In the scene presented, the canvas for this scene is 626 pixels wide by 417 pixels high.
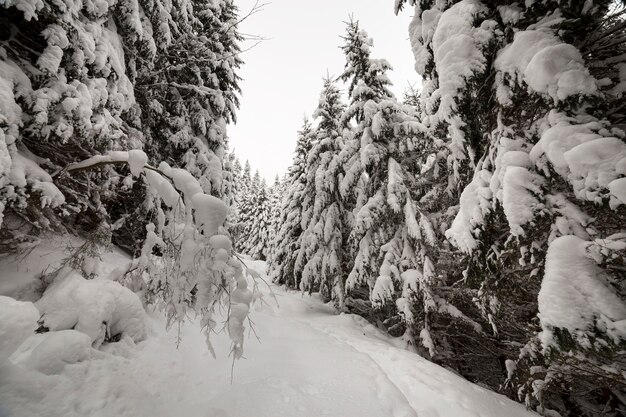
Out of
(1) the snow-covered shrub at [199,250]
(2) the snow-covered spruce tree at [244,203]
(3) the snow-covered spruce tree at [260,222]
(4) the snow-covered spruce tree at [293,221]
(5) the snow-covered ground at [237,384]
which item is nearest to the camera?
(1) the snow-covered shrub at [199,250]

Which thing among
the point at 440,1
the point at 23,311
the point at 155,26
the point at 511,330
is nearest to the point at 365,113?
the point at 440,1

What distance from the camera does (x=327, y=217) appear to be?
42.7 ft

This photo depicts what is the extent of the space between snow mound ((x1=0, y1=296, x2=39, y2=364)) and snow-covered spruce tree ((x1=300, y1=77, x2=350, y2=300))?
32.4ft

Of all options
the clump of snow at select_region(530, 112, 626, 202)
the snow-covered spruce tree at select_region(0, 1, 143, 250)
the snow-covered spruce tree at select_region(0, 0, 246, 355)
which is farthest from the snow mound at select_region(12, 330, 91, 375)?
the clump of snow at select_region(530, 112, 626, 202)

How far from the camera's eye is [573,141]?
275 centimetres

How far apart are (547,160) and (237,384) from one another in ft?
18.3

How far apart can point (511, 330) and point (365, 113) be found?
297 inches

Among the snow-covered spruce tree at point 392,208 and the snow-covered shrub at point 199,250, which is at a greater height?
the snow-covered spruce tree at point 392,208

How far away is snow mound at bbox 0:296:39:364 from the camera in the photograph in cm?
321

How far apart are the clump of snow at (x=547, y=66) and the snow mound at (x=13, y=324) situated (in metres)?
6.04

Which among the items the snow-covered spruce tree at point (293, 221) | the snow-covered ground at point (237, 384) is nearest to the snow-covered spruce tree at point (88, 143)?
the snow-covered ground at point (237, 384)

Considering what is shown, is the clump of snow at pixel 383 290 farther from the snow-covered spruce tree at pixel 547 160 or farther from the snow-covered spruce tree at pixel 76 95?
the snow-covered spruce tree at pixel 76 95

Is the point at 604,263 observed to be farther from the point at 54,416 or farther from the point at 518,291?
the point at 54,416

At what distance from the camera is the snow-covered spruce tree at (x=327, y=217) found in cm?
1258
